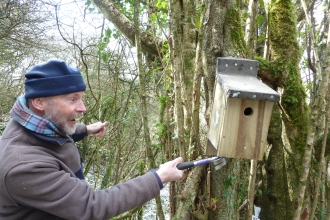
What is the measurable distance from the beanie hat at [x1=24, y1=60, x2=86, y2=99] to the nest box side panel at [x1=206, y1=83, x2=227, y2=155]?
875 mm

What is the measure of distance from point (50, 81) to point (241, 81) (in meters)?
1.12

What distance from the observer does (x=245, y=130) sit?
5.55ft

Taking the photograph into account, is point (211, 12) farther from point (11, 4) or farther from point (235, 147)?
point (11, 4)

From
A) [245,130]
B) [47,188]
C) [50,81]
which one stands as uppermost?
[50,81]

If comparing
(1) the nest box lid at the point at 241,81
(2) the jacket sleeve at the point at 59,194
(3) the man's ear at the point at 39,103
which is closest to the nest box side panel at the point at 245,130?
(1) the nest box lid at the point at 241,81

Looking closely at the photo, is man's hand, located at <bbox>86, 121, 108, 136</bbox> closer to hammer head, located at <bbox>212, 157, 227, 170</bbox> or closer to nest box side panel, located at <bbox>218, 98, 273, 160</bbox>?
hammer head, located at <bbox>212, 157, 227, 170</bbox>

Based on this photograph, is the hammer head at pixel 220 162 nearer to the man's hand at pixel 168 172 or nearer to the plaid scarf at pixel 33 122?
the man's hand at pixel 168 172

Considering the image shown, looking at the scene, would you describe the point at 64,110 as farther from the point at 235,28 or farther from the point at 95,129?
the point at 235,28

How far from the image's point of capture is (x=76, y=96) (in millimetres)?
1715

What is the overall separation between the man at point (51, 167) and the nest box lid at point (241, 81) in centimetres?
57

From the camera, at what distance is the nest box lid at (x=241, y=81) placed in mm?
1526

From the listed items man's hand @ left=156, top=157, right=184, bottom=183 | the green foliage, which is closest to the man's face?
man's hand @ left=156, top=157, right=184, bottom=183

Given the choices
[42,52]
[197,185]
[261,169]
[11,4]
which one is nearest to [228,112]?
[197,185]

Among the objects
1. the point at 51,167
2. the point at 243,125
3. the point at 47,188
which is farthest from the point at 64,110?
the point at 243,125
